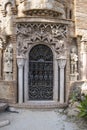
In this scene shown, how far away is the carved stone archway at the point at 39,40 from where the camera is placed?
1080cm

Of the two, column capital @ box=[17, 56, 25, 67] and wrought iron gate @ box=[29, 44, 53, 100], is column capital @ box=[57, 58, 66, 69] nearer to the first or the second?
wrought iron gate @ box=[29, 44, 53, 100]

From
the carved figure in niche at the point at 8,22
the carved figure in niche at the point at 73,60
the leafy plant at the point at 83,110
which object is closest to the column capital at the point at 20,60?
the carved figure in niche at the point at 8,22

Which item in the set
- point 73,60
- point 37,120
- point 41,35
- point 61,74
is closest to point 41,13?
point 41,35

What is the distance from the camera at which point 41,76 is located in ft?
37.1

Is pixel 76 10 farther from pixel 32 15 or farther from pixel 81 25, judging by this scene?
pixel 32 15

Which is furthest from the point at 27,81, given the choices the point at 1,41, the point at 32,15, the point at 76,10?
the point at 76,10

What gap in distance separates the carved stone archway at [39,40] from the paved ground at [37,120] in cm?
107

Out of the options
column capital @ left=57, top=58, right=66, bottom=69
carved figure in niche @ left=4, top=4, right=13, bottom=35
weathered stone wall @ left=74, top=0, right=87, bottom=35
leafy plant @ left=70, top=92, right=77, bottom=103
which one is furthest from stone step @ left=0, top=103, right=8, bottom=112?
weathered stone wall @ left=74, top=0, right=87, bottom=35

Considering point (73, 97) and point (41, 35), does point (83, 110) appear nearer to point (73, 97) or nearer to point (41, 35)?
point (73, 97)

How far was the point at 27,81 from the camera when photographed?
36.5 ft

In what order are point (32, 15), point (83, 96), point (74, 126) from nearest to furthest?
point (74, 126)
point (83, 96)
point (32, 15)

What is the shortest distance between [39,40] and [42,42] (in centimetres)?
18

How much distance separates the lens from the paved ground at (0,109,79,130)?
327 inches

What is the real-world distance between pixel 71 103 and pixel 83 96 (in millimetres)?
567
